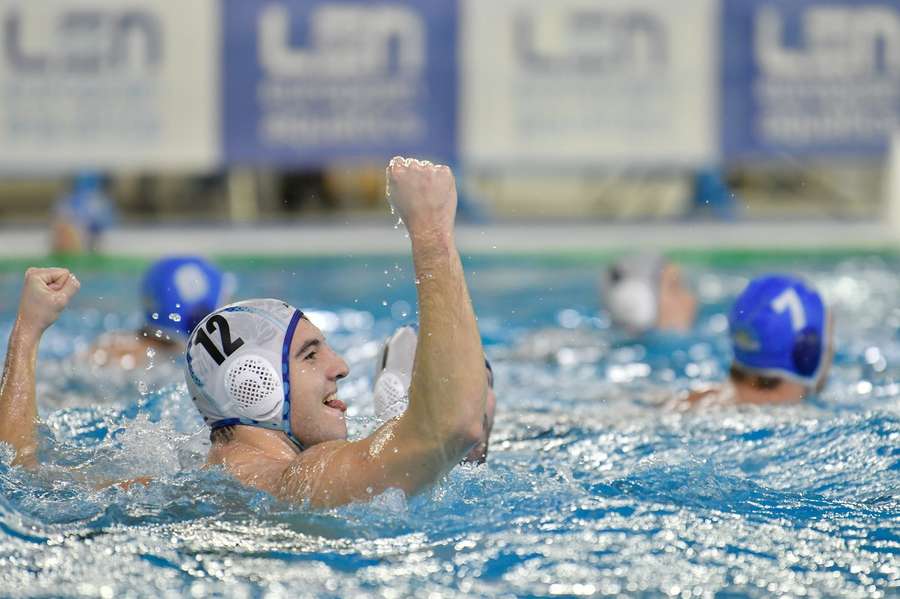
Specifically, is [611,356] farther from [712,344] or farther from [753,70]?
[753,70]

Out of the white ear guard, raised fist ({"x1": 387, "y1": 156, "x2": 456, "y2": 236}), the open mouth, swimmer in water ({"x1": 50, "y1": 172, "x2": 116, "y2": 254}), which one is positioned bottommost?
swimmer in water ({"x1": 50, "y1": 172, "x2": 116, "y2": 254})

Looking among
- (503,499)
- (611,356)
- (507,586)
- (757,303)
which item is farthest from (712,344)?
(507,586)

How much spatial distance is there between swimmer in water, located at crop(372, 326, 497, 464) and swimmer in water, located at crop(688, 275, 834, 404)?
1383mm

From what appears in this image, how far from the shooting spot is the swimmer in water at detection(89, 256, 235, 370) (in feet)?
17.5

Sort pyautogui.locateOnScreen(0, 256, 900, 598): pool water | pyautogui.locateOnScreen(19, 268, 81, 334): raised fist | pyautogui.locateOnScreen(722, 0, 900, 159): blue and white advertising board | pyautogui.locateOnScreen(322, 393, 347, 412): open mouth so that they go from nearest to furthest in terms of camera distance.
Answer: pyautogui.locateOnScreen(0, 256, 900, 598): pool water → pyautogui.locateOnScreen(322, 393, 347, 412): open mouth → pyautogui.locateOnScreen(19, 268, 81, 334): raised fist → pyautogui.locateOnScreen(722, 0, 900, 159): blue and white advertising board

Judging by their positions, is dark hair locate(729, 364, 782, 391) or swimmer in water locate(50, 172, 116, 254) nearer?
dark hair locate(729, 364, 782, 391)

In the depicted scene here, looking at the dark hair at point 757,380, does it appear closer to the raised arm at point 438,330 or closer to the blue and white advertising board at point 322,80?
the raised arm at point 438,330

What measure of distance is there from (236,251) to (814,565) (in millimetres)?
7442

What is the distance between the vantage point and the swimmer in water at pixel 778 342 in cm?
443

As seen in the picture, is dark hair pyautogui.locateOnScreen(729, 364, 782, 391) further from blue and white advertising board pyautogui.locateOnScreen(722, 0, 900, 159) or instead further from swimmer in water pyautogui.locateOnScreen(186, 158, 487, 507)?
blue and white advertising board pyautogui.locateOnScreen(722, 0, 900, 159)

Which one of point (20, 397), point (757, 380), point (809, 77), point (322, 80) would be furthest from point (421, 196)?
point (809, 77)

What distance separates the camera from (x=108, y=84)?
404 inches

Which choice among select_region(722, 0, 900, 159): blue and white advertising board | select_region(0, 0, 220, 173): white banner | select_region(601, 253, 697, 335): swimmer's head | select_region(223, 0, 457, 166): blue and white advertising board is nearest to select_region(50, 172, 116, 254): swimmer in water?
select_region(0, 0, 220, 173): white banner

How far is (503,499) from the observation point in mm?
3305
